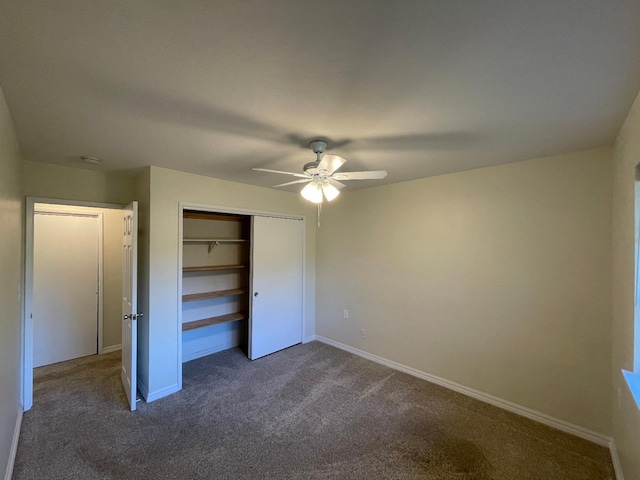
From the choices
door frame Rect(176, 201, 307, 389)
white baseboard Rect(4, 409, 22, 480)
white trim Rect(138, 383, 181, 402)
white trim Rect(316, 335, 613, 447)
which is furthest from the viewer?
door frame Rect(176, 201, 307, 389)

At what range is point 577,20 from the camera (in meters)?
0.95

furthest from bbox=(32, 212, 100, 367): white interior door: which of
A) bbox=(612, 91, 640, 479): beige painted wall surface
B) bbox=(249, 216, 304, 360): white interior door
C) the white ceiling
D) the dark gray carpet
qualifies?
bbox=(612, 91, 640, 479): beige painted wall surface

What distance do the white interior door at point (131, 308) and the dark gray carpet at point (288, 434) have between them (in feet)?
0.74

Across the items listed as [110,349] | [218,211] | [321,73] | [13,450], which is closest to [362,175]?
[321,73]

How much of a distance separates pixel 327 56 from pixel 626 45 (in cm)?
116

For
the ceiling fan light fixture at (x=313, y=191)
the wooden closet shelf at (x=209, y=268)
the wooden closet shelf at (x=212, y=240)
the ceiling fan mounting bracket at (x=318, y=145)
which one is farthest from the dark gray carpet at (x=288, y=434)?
the ceiling fan mounting bracket at (x=318, y=145)

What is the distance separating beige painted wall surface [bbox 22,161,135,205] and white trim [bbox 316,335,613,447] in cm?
366

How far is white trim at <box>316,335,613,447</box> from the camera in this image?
2215 mm

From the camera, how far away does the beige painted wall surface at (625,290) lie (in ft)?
5.05

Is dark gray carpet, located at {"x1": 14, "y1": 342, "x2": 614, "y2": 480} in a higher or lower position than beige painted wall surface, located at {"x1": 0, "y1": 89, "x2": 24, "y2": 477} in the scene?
lower

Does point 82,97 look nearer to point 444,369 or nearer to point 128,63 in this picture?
point 128,63

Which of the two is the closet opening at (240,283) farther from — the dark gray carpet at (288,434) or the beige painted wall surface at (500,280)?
the beige painted wall surface at (500,280)

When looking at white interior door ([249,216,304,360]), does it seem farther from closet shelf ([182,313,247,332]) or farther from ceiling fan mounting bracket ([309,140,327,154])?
ceiling fan mounting bracket ([309,140,327,154])

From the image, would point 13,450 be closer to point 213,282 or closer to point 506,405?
point 213,282
